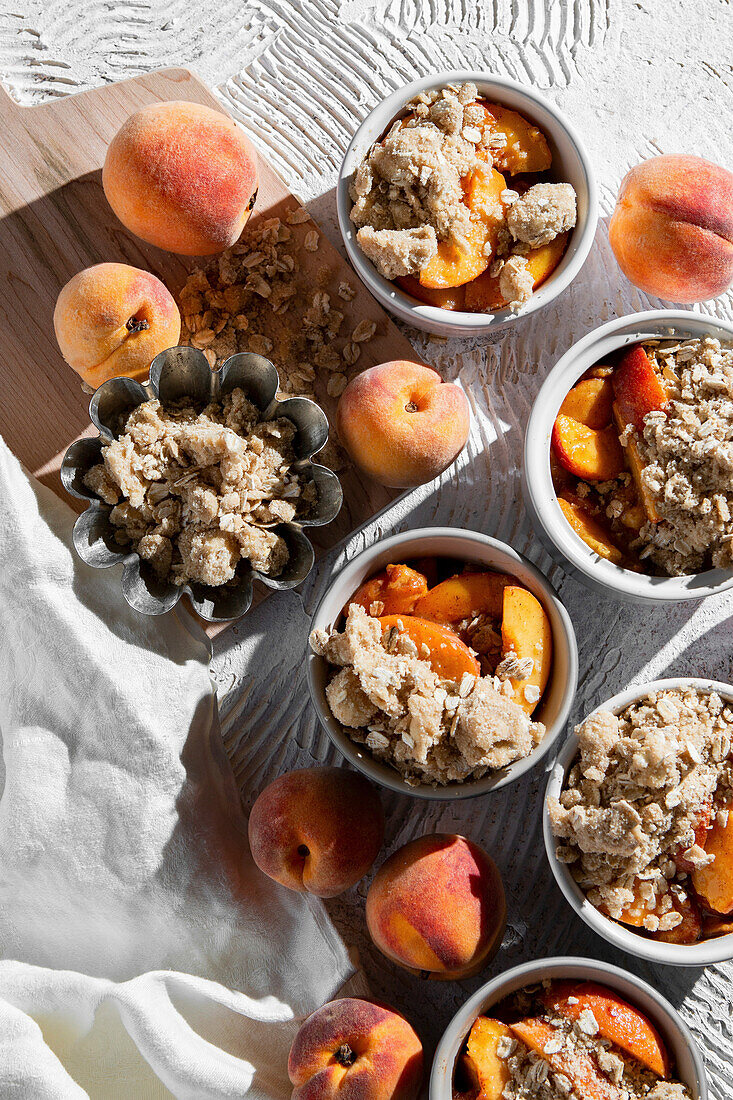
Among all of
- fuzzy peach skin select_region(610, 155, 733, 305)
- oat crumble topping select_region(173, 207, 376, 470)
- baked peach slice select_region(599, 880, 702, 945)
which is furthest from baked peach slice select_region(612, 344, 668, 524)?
baked peach slice select_region(599, 880, 702, 945)

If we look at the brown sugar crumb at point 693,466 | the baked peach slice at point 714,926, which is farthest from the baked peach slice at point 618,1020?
the brown sugar crumb at point 693,466

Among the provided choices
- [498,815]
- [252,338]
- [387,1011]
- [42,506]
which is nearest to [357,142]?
[252,338]

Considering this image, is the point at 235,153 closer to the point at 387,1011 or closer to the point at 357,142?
the point at 357,142

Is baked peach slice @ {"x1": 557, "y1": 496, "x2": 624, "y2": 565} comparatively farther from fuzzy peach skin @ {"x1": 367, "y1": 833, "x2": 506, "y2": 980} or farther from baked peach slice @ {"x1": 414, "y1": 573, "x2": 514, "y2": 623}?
fuzzy peach skin @ {"x1": 367, "y1": 833, "x2": 506, "y2": 980}

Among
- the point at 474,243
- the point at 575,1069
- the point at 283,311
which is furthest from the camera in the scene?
the point at 283,311

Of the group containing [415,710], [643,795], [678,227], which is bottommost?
[643,795]

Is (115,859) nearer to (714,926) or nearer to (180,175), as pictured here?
(714,926)

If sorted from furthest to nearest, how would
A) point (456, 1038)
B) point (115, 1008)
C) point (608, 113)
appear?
1. point (608, 113)
2. point (115, 1008)
3. point (456, 1038)

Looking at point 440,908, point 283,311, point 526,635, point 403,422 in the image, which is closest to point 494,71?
point 283,311
